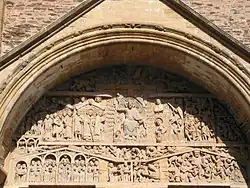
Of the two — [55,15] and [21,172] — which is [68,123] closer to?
[21,172]

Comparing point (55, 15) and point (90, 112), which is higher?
point (55, 15)

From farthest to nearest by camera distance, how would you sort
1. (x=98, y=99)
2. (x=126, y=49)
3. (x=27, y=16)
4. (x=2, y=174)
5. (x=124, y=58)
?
(x=124, y=58) → (x=98, y=99) → (x=126, y=49) → (x=27, y=16) → (x=2, y=174)

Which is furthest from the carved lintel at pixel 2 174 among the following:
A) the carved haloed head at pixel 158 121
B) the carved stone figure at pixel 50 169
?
the carved haloed head at pixel 158 121

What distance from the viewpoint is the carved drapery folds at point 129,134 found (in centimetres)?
750

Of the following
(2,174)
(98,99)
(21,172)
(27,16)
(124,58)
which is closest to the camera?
(2,174)

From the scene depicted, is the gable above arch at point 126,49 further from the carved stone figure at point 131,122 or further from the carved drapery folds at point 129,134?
the carved stone figure at point 131,122

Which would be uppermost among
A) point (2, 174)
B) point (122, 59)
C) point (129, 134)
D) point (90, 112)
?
point (122, 59)

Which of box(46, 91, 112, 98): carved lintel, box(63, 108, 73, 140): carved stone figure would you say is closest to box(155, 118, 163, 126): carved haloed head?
box(46, 91, 112, 98): carved lintel

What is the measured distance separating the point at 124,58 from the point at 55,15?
1353mm

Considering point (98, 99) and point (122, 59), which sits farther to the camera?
point (122, 59)

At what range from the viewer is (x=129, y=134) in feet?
25.7

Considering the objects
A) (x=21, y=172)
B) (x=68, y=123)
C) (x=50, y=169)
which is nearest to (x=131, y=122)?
(x=68, y=123)

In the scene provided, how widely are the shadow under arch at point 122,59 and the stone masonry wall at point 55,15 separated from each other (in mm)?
499

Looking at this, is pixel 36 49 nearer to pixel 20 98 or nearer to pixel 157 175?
pixel 20 98
